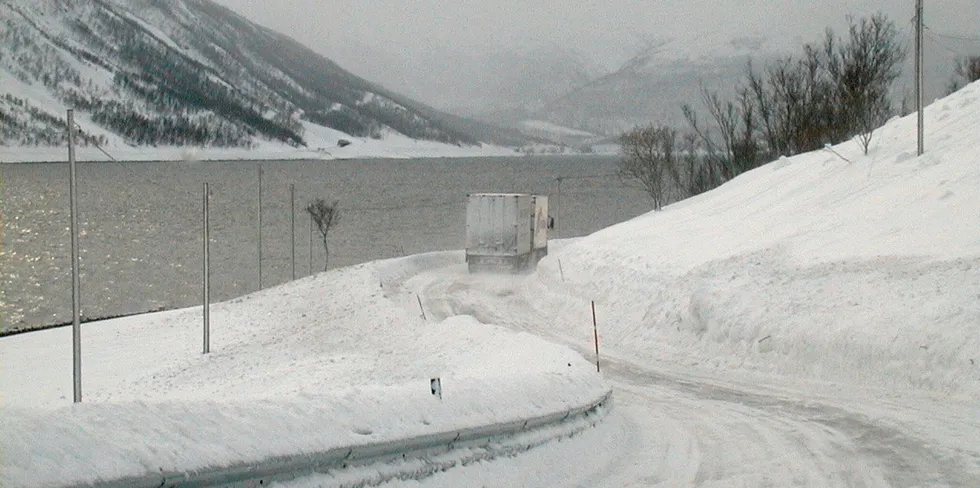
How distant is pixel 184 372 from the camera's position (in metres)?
29.9

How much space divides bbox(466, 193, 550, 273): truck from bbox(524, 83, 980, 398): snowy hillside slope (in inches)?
196

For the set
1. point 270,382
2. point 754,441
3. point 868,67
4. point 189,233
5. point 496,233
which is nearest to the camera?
point 754,441

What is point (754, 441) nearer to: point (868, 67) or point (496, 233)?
point (496, 233)

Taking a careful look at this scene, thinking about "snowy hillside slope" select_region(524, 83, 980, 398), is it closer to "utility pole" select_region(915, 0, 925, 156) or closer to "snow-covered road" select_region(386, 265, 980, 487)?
"utility pole" select_region(915, 0, 925, 156)

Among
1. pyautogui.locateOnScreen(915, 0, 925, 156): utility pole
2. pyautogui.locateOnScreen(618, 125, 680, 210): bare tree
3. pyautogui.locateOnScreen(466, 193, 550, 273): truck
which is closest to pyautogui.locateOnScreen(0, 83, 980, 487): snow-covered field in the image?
Answer: pyautogui.locateOnScreen(915, 0, 925, 156): utility pole

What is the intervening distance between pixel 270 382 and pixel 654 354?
31.2ft

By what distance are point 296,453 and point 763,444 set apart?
7.79 m

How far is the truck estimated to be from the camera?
46469 mm

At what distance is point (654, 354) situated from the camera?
25.1m

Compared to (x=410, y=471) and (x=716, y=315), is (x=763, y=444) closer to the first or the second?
(x=410, y=471)

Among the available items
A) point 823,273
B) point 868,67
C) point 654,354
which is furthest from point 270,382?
point 868,67

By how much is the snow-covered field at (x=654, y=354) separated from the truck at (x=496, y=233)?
1347 mm

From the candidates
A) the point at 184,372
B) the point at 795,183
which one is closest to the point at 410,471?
the point at 184,372

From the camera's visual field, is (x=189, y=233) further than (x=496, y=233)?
Yes
